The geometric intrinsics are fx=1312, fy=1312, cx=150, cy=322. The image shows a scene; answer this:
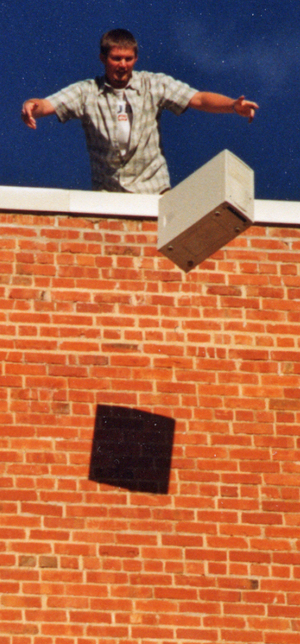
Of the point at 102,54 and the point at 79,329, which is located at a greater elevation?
the point at 102,54

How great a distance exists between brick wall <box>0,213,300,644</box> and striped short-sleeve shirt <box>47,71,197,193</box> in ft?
1.49

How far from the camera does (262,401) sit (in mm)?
8719

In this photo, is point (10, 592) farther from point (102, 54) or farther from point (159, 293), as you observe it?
point (102, 54)

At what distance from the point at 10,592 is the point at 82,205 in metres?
2.61

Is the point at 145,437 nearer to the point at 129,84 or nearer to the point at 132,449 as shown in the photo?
the point at 132,449

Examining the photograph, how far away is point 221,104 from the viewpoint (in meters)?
8.99

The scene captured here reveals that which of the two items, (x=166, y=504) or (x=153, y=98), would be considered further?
(x=153, y=98)

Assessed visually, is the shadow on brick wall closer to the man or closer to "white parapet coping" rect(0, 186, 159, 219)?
"white parapet coping" rect(0, 186, 159, 219)

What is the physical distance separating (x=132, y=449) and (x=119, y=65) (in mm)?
2656

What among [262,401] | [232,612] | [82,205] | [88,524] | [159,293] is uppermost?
[82,205]

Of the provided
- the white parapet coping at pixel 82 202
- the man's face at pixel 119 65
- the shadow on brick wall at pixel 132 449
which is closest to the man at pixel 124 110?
the man's face at pixel 119 65

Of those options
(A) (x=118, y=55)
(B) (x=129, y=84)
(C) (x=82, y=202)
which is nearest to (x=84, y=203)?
(C) (x=82, y=202)

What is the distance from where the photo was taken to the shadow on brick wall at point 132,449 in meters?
8.52

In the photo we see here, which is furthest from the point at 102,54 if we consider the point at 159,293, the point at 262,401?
the point at 262,401
